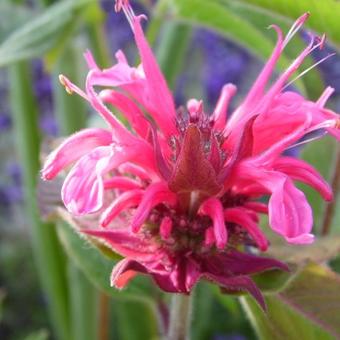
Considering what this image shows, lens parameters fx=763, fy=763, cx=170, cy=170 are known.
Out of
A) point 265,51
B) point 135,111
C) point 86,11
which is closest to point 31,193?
point 86,11

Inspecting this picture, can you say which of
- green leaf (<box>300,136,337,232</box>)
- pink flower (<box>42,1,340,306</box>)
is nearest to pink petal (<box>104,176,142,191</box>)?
pink flower (<box>42,1,340,306</box>)

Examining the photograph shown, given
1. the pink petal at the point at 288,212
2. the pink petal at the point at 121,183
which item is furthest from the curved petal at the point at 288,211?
the pink petal at the point at 121,183

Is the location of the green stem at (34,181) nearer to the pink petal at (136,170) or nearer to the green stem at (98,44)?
the green stem at (98,44)

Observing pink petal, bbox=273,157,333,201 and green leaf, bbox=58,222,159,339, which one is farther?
green leaf, bbox=58,222,159,339

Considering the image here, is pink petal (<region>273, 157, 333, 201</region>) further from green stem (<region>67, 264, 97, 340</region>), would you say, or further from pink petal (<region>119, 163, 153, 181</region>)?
green stem (<region>67, 264, 97, 340</region>)

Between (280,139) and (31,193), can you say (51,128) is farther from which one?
(280,139)
